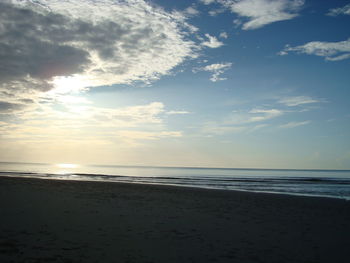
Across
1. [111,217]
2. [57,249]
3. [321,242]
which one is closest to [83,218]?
[111,217]

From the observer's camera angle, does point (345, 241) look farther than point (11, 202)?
No

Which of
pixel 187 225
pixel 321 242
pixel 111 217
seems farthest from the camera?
pixel 111 217

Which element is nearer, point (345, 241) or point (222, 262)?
point (222, 262)

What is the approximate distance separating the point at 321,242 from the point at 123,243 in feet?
23.2

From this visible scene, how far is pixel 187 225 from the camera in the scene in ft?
36.1

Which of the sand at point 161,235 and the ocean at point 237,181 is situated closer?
the sand at point 161,235

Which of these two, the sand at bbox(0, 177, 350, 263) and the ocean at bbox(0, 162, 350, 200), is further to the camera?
the ocean at bbox(0, 162, 350, 200)

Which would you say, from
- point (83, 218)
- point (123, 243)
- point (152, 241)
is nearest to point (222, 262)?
point (152, 241)

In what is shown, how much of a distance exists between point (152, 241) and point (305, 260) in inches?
183

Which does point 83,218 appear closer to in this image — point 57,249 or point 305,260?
point 57,249

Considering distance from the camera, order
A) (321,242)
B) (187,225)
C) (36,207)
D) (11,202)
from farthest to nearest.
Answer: (11,202) < (36,207) < (187,225) < (321,242)

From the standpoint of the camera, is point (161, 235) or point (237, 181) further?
point (237, 181)

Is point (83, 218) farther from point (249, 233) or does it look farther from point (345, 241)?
point (345, 241)

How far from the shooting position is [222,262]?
23.2ft
